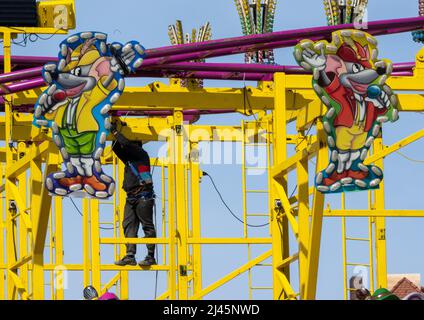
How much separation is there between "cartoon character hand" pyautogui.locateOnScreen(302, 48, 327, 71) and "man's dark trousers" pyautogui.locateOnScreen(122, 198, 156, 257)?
6.70 m

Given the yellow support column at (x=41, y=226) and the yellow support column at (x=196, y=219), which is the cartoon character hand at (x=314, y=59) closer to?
the yellow support column at (x=41, y=226)

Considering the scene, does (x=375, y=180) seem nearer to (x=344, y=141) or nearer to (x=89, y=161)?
(x=344, y=141)

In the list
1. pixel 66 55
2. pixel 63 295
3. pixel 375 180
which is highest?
pixel 66 55

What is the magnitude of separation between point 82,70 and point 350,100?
3.60m

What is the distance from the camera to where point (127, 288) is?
33.0m

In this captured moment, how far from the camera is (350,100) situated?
21.7 m

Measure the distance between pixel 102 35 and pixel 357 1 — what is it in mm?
7552

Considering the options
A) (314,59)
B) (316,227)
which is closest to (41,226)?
(316,227)

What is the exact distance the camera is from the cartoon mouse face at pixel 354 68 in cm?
2173

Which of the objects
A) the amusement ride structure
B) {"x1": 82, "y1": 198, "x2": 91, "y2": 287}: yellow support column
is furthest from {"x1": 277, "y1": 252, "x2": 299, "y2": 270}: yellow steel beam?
{"x1": 82, "y1": 198, "x2": 91, "y2": 287}: yellow support column

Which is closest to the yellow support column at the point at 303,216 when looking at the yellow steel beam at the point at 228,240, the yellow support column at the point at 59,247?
the yellow steel beam at the point at 228,240

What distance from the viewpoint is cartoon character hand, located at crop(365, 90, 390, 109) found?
71.7 ft

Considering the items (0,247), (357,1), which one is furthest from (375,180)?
(0,247)

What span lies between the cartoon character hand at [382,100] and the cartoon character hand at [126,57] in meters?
3.11
